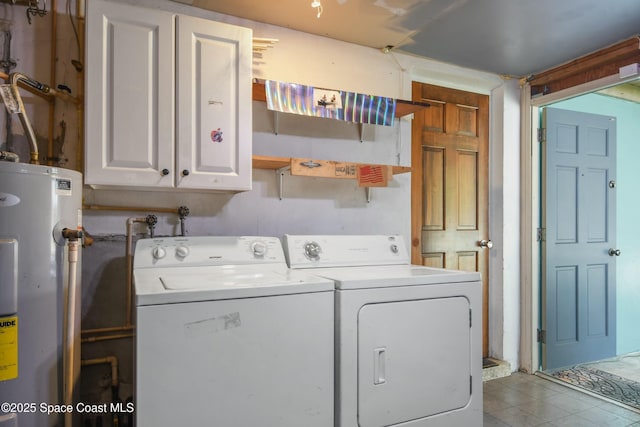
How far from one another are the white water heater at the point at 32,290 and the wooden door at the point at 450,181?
2.16 metres

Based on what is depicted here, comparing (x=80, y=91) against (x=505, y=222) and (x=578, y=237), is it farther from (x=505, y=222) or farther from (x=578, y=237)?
(x=578, y=237)

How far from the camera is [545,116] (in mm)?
3104

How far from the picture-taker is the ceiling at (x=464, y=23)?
2.07 meters

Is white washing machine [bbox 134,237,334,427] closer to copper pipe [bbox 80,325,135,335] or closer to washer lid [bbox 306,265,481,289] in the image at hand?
washer lid [bbox 306,265,481,289]

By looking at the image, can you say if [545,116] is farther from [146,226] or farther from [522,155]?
[146,226]

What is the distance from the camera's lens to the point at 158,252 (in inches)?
69.8

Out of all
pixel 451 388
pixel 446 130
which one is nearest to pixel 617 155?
pixel 446 130

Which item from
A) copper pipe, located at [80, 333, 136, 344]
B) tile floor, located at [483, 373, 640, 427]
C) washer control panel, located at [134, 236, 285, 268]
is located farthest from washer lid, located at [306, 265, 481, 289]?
tile floor, located at [483, 373, 640, 427]

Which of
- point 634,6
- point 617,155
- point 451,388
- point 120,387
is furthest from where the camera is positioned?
point 617,155

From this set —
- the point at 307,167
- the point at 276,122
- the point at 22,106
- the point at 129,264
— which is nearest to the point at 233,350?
the point at 129,264

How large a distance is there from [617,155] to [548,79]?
3.91 feet

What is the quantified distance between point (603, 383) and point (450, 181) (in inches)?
74.7

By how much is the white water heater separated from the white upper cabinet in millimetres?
264

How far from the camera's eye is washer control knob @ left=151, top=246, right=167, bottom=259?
5.80 feet
